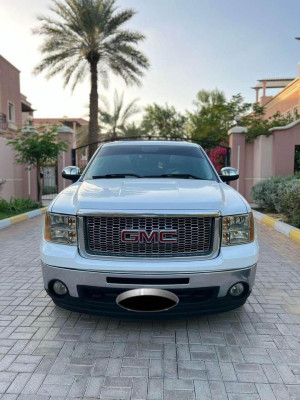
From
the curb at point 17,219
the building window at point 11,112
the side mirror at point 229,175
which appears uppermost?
the building window at point 11,112

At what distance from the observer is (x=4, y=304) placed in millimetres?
3777

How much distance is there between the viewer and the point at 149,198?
2.99 m

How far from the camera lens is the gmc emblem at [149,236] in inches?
112

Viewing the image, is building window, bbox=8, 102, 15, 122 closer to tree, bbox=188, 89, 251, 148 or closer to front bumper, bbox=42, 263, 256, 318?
tree, bbox=188, 89, 251, 148

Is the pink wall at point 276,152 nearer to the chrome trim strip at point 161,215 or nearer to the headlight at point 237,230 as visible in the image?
the headlight at point 237,230

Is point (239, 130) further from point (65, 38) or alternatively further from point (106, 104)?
point (106, 104)

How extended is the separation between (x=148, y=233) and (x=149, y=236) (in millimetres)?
27

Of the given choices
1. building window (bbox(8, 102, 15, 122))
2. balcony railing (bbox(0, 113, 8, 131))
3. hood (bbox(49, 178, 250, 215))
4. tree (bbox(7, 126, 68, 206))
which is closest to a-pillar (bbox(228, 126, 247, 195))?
tree (bbox(7, 126, 68, 206))

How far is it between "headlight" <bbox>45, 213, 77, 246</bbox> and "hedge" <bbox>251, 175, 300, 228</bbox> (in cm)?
642

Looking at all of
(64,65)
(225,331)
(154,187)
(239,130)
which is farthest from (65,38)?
(225,331)

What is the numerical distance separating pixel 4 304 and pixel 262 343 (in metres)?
2.73

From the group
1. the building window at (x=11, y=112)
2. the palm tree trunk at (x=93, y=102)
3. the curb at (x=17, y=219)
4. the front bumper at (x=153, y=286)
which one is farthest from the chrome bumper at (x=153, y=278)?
the building window at (x=11, y=112)

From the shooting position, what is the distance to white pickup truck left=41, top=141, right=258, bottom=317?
9.16 feet

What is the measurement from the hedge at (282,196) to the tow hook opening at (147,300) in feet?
20.0
